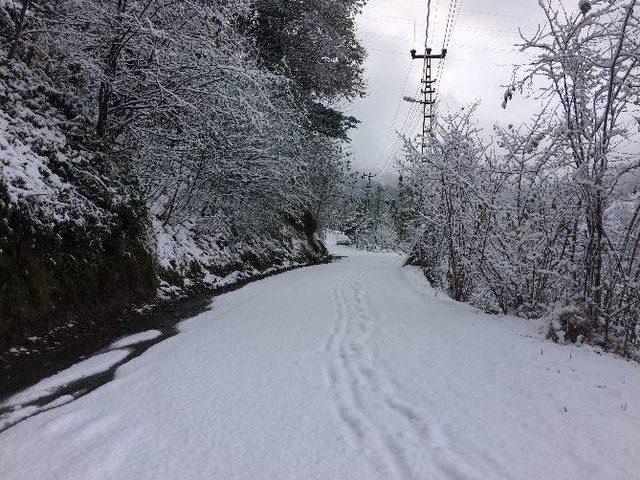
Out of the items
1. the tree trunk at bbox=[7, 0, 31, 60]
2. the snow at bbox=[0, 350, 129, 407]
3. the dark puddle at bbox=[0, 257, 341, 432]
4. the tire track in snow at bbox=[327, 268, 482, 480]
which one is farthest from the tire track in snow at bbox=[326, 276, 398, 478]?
the tree trunk at bbox=[7, 0, 31, 60]

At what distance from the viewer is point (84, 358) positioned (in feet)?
18.6

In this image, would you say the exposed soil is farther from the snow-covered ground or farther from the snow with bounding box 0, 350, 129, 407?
the snow-covered ground

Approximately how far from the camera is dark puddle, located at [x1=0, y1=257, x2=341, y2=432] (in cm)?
427

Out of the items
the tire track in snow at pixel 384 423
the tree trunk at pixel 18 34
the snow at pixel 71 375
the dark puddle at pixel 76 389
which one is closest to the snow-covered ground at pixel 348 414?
the tire track in snow at pixel 384 423

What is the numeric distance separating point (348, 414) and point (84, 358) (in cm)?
359

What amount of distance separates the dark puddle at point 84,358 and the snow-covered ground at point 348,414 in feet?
0.73

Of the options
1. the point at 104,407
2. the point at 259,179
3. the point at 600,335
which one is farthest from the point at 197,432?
the point at 259,179

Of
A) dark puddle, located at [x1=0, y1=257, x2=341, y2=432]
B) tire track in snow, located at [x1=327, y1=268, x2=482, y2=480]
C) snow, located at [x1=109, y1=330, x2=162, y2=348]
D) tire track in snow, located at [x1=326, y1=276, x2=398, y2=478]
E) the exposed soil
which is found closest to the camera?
tire track in snow, located at [x1=327, y1=268, x2=482, y2=480]

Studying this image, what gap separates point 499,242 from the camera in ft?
25.2

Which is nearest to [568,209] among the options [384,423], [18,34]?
[384,423]

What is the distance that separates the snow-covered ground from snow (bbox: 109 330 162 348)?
17.2 inches

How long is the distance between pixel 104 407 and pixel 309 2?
1684cm

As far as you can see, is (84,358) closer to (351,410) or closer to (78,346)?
(78,346)

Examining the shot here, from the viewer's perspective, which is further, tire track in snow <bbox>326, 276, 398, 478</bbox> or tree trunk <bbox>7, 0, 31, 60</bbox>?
tree trunk <bbox>7, 0, 31, 60</bbox>
